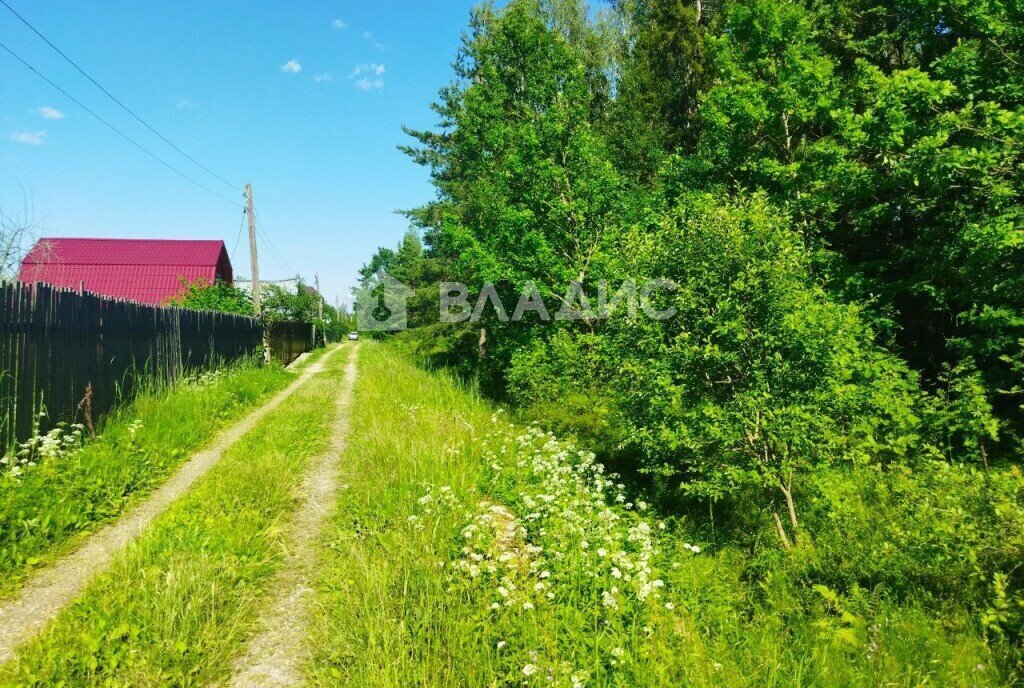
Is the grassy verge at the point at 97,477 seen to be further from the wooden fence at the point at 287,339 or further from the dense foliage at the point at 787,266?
the wooden fence at the point at 287,339

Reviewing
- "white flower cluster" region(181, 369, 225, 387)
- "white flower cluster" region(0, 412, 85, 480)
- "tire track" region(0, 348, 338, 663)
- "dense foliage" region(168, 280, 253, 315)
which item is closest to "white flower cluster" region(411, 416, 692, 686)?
"tire track" region(0, 348, 338, 663)

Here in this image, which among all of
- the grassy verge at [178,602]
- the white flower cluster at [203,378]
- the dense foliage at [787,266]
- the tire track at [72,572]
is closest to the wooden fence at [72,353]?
the white flower cluster at [203,378]

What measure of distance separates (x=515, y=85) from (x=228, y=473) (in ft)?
42.7

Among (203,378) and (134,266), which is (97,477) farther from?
(134,266)

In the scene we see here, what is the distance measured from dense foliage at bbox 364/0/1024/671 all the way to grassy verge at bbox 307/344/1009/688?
2.21ft

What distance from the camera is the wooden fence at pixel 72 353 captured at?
18.6 ft

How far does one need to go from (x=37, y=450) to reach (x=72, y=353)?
5.44 ft

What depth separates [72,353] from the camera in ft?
22.4

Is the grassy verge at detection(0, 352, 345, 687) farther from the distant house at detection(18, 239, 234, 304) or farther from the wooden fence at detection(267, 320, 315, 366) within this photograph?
the distant house at detection(18, 239, 234, 304)

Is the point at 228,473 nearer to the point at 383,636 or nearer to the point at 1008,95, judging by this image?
the point at 383,636

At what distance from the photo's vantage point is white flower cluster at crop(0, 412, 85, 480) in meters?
Result: 5.05

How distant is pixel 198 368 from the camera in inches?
480

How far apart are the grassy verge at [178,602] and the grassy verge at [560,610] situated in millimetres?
570

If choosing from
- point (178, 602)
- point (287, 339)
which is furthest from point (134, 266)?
point (178, 602)
